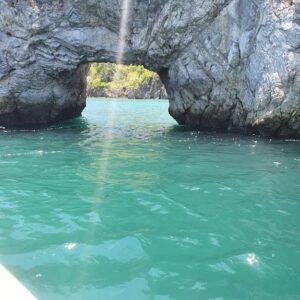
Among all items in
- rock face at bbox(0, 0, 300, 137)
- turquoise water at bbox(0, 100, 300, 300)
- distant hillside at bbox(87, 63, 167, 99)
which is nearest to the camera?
turquoise water at bbox(0, 100, 300, 300)

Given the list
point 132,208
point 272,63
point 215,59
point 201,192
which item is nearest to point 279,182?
point 201,192

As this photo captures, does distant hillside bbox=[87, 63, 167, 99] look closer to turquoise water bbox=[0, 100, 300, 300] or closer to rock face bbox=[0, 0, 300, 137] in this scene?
rock face bbox=[0, 0, 300, 137]

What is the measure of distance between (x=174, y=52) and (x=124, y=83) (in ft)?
313

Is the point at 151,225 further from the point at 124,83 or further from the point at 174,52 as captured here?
the point at 124,83

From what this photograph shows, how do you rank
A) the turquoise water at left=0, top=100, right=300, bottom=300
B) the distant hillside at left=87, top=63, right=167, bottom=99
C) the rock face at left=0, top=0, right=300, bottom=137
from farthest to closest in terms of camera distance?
1. the distant hillside at left=87, top=63, right=167, bottom=99
2. the rock face at left=0, top=0, right=300, bottom=137
3. the turquoise water at left=0, top=100, right=300, bottom=300

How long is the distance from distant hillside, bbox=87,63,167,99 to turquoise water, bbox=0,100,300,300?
9479 centimetres

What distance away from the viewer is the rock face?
2045 cm

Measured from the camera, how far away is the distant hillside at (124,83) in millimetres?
109438

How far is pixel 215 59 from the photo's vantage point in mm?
22984

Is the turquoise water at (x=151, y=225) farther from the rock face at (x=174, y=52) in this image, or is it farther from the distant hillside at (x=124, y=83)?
the distant hillside at (x=124, y=83)

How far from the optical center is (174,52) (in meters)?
24.4

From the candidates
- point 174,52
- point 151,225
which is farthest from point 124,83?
point 151,225

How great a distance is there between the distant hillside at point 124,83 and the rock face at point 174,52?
82208 millimetres

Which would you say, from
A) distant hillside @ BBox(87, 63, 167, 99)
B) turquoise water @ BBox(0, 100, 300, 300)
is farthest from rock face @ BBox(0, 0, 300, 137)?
distant hillside @ BBox(87, 63, 167, 99)
